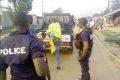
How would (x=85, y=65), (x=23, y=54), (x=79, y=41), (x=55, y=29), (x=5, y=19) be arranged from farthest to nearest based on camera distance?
(x=5, y=19) < (x=55, y=29) < (x=85, y=65) < (x=79, y=41) < (x=23, y=54)

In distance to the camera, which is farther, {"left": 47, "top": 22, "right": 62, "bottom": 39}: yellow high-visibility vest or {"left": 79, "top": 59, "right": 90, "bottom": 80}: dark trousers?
{"left": 47, "top": 22, "right": 62, "bottom": 39}: yellow high-visibility vest

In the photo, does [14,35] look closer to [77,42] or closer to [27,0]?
[77,42]

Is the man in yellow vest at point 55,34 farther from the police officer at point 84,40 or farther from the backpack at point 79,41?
the backpack at point 79,41

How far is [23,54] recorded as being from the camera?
3568mm

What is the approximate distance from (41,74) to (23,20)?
0.66m

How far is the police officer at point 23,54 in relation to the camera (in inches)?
139

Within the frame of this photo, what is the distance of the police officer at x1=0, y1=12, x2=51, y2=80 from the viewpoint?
3543 mm

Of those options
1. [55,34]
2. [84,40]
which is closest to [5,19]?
[55,34]

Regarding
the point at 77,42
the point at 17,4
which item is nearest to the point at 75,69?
the point at 77,42

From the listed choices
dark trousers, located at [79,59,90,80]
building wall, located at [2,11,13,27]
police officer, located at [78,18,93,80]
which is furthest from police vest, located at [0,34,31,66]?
building wall, located at [2,11,13,27]

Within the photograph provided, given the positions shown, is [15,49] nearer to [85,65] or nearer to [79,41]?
[79,41]

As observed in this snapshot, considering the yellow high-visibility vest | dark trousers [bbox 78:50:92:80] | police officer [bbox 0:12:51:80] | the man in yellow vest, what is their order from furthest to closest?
the yellow high-visibility vest < the man in yellow vest < dark trousers [bbox 78:50:92:80] < police officer [bbox 0:12:51:80]

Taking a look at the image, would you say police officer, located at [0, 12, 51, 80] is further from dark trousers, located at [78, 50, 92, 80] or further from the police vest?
dark trousers, located at [78, 50, 92, 80]

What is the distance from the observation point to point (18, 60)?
11.8 feet
